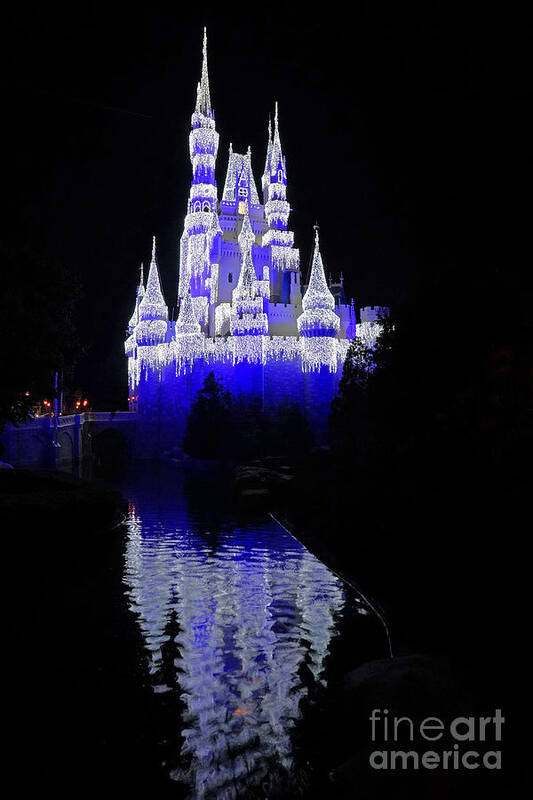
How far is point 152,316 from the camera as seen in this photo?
48000 millimetres

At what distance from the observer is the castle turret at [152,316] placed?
156ft

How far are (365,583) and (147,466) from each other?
1283 inches

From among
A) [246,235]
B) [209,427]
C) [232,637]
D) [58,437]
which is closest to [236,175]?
[246,235]

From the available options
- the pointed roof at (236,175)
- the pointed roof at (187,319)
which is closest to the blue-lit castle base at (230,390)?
the pointed roof at (187,319)

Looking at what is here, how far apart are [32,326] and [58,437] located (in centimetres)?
1939

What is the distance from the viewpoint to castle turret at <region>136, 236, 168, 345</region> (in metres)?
47.5

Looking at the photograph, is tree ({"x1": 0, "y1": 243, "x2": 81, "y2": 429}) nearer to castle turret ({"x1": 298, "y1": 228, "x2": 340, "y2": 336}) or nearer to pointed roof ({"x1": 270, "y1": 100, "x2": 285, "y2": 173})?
castle turret ({"x1": 298, "y1": 228, "x2": 340, "y2": 336})

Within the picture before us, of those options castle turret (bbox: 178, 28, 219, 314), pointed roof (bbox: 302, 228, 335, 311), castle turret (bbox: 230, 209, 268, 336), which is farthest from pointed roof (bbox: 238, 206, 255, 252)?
pointed roof (bbox: 302, 228, 335, 311)

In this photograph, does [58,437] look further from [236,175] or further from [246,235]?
[236,175]

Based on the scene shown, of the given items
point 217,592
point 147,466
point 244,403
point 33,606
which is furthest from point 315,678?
point 244,403

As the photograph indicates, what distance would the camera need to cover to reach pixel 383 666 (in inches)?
218

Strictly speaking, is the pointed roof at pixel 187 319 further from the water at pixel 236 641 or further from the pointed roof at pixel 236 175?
the water at pixel 236 641

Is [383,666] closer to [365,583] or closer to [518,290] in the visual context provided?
[365,583]

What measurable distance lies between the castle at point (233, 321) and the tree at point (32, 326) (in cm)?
3006
